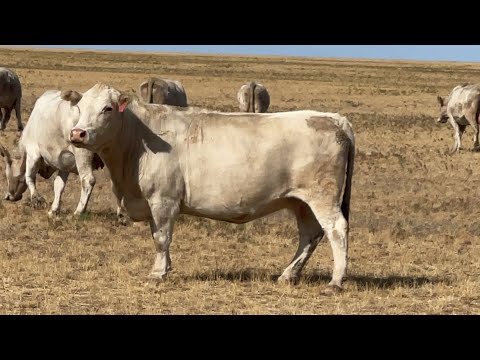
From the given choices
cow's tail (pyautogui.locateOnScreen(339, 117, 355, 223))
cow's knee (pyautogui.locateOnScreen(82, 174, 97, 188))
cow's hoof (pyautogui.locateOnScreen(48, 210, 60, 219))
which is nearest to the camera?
cow's tail (pyautogui.locateOnScreen(339, 117, 355, 223))

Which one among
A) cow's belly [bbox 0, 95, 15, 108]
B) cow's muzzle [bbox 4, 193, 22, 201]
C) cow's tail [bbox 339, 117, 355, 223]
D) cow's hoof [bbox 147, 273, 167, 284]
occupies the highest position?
cow's tail [bbox 339, 117, 355, 223]

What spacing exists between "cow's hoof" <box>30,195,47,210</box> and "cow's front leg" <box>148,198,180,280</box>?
4.68m

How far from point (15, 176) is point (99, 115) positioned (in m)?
5.34

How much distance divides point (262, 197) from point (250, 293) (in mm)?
967

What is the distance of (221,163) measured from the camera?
863 centimetres

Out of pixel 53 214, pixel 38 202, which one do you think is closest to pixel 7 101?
pixel 38 202

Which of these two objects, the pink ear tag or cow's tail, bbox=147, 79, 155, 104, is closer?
the pink ear tag

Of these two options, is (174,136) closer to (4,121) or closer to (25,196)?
(25,196)

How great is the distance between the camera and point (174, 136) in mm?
A: 8844

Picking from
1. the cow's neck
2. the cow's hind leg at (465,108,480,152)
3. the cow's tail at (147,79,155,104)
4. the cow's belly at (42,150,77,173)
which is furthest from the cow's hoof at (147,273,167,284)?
the cow's hind leg at (465,108,480,152)

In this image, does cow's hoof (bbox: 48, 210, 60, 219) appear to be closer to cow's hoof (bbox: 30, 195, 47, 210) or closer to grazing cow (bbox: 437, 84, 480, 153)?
cow's hoof (bbox: 30, 195, 47, 210)

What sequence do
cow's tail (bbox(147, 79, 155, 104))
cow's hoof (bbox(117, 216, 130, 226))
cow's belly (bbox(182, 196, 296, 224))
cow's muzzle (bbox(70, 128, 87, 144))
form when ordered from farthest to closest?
cow's tail (bbox(147, 79, 155, 104))
cow's hoof (bbox(117, 216, 130, 226))
cow's belly (bbox(182, 196, 296, 224))
cow's muzzle (bbox(70, 128, 87, 144))

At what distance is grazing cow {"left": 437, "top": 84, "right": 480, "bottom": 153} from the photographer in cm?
2288

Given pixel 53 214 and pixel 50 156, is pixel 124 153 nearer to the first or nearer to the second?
pixel 50 156
